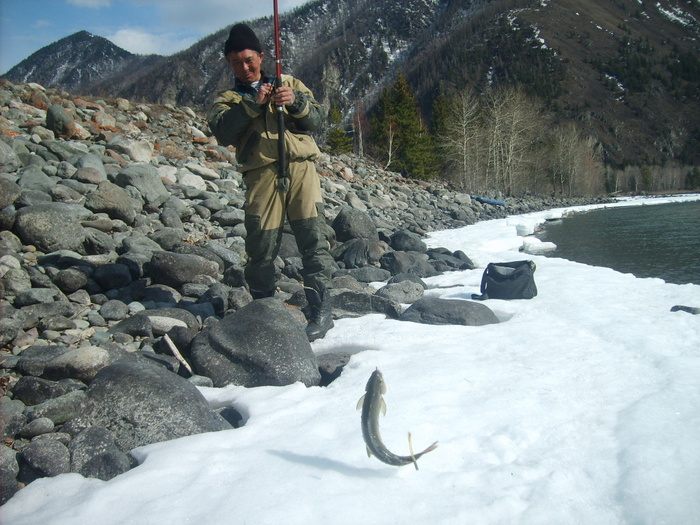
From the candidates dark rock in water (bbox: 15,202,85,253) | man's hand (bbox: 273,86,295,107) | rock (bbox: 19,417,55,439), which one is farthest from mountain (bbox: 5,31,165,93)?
rock (bbox: 19,417,55,439)

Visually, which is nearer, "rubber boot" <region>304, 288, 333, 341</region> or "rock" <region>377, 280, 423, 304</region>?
"rubber boot" <region>304, 288, 333, 341</region>

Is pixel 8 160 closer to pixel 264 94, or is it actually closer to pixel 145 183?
pixel 145 183

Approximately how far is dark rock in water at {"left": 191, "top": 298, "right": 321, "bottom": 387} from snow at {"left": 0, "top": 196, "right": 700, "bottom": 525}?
0.15m

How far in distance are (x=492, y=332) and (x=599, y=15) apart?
19202 cm

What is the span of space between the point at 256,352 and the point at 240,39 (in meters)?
2.64

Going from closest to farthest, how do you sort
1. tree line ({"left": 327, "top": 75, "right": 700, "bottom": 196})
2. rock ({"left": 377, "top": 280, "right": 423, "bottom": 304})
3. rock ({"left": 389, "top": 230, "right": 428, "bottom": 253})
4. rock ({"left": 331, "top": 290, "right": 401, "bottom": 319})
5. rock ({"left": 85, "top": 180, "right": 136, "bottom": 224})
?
rock ({"left": 331, "top": 290, "right": 401, "bottom": 319})
rock ({"left": 377, "top": 280, "right": 423, "bottom": 304})
rock ({"left": 85, "top": 180, "right": 136, "bottom": 224})
rock ({"left": 389, "top": 230, "right": 428, "bottom": 253})
tree line ({"left": 327, "top": 75, "right": 700, "bottom": 196})

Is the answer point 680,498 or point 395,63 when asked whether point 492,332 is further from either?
point 395,63

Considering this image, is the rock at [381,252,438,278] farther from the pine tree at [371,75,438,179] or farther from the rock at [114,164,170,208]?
the pine tree at [371,75,438,179]

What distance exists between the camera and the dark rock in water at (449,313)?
4.64 m

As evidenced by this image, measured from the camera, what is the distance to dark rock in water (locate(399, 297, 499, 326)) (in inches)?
183

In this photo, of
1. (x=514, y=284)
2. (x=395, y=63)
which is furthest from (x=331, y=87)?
(x=514, y=284)

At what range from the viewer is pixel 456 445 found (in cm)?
239

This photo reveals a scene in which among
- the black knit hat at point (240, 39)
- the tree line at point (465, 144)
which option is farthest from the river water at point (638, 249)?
the tree line at point (465, 144)

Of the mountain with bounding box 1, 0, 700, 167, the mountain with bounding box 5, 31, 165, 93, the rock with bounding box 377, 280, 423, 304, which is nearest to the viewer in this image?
the rock with bounding box 377, 280, 423, 304
